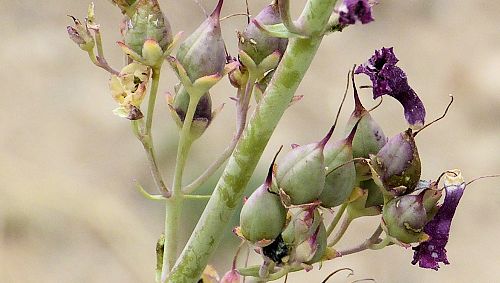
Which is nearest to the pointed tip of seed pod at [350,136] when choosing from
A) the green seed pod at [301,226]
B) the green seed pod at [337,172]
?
the green seed pod at [337,172]

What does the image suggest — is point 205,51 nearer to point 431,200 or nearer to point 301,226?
point 301,226

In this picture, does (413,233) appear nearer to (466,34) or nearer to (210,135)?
(210,135)

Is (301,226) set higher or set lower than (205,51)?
lower

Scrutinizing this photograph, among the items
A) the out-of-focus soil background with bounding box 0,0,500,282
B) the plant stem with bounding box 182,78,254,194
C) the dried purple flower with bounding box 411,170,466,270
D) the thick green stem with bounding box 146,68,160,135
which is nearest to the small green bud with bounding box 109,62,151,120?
the thick green stem with bounding box 146,68,160,135

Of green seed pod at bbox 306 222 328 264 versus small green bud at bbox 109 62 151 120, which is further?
small green bud at bbox 109 62 151 120

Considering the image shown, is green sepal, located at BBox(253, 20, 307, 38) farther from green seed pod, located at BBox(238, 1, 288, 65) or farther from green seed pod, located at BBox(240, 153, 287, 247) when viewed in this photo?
green seed pod, located at BBox(240, 153, 287, 247)

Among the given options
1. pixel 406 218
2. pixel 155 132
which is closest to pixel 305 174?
pixel 406 218

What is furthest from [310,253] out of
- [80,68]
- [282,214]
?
[80,68]
